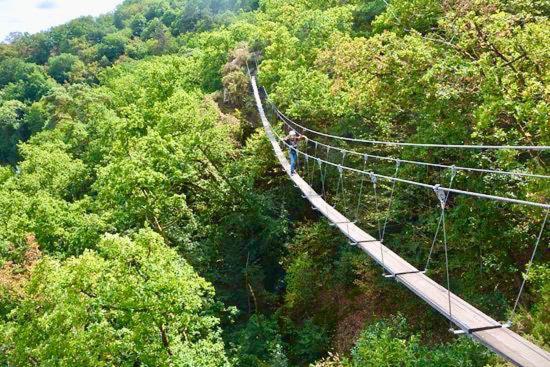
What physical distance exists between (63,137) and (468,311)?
3395 centimetres

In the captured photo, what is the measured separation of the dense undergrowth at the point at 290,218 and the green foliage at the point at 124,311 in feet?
0.17

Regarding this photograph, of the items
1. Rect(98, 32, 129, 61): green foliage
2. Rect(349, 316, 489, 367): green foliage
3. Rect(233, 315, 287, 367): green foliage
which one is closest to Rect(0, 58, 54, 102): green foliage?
Rect(98, 32, 129, 61): green foliage

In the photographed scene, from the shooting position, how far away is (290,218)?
65.2ft

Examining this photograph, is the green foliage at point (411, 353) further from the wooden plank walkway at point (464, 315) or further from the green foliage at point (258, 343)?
the green foliage at point (258, 343)

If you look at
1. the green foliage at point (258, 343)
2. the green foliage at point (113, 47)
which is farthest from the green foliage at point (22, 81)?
the green foliage at point (258, 343)

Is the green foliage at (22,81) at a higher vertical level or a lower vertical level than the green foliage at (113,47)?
lower

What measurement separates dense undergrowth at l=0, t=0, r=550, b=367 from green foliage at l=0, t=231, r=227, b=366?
52 millimetres

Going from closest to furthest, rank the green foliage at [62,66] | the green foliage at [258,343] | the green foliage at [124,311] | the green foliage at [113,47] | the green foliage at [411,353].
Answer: the green foliage at [411,353], the green foliage at [124,311], the green foliage at [258,343], the green foliage at [62,66], the green foliage at [113,47]

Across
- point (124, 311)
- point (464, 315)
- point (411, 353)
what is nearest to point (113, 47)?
point (124, 311)

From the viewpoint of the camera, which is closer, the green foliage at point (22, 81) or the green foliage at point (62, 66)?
the green foliage at point (22, 81)

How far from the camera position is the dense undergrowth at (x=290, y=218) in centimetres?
1077

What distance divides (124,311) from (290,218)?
913cm

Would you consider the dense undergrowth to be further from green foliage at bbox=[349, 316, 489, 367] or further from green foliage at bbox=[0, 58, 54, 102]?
green foliage at bbox=[0, 58, 54, 102]

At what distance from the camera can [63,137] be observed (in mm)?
35312
